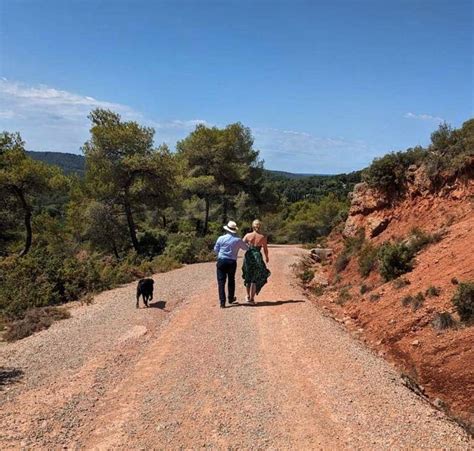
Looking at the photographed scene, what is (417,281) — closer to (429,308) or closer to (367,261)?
(429,308)

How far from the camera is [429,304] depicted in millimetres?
10328

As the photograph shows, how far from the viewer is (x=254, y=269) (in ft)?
Answer: 38.8

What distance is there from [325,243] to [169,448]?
22698 millimetres

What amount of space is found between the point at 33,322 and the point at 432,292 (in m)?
8.57

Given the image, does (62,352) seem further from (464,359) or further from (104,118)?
(104,118)

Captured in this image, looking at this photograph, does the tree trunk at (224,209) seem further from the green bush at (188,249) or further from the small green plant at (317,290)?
the small green plant at (317,290)

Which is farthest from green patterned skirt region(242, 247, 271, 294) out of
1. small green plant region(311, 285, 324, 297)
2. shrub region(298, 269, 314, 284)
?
shrub region(298, 269, 314, 284)

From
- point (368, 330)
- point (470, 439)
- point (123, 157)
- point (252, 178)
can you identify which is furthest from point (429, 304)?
Answer: point (252, 178)

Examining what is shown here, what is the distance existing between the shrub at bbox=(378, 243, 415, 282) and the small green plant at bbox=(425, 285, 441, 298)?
7.65 ft

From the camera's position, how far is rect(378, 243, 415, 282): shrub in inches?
520

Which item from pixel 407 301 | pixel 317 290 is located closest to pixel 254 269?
pixel 407 301

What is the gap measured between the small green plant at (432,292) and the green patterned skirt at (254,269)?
3645 millimetres

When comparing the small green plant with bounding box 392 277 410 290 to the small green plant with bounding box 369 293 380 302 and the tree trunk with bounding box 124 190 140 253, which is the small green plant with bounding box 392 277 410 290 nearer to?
the small green plant with bounding box 369 293 380 302

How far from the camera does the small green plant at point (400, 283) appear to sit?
12.1 meters
